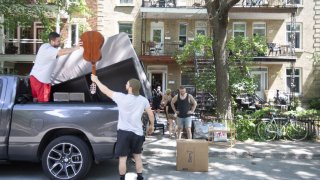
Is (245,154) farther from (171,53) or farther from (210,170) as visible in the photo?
(171,53)

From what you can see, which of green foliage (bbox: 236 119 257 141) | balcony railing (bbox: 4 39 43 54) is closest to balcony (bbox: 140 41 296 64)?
balcony railing (bbox: 4 39 43 54)

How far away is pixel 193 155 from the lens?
8.48 m

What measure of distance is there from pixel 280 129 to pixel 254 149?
100.0 inches

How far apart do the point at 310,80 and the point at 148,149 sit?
65.6 feet

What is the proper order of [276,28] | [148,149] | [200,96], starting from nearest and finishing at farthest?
[148,149], [200,96], [276,28]

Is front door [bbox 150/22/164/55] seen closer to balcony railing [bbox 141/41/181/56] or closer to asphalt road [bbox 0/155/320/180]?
balcony railing [bbox 141/41/181/56]

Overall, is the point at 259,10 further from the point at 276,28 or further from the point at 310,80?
the point at 310,80

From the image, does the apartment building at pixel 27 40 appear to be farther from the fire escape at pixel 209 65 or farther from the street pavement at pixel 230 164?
the street pavement at pixel 230 164

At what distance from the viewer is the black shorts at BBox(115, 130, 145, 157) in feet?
21.9

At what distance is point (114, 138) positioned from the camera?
23.4 feet

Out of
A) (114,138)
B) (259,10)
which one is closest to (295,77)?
(259,10)

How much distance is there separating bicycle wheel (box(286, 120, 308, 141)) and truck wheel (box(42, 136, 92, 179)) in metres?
8.37

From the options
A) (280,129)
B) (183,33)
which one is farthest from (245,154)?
(183,33)

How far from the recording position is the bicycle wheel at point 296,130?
13.6m
